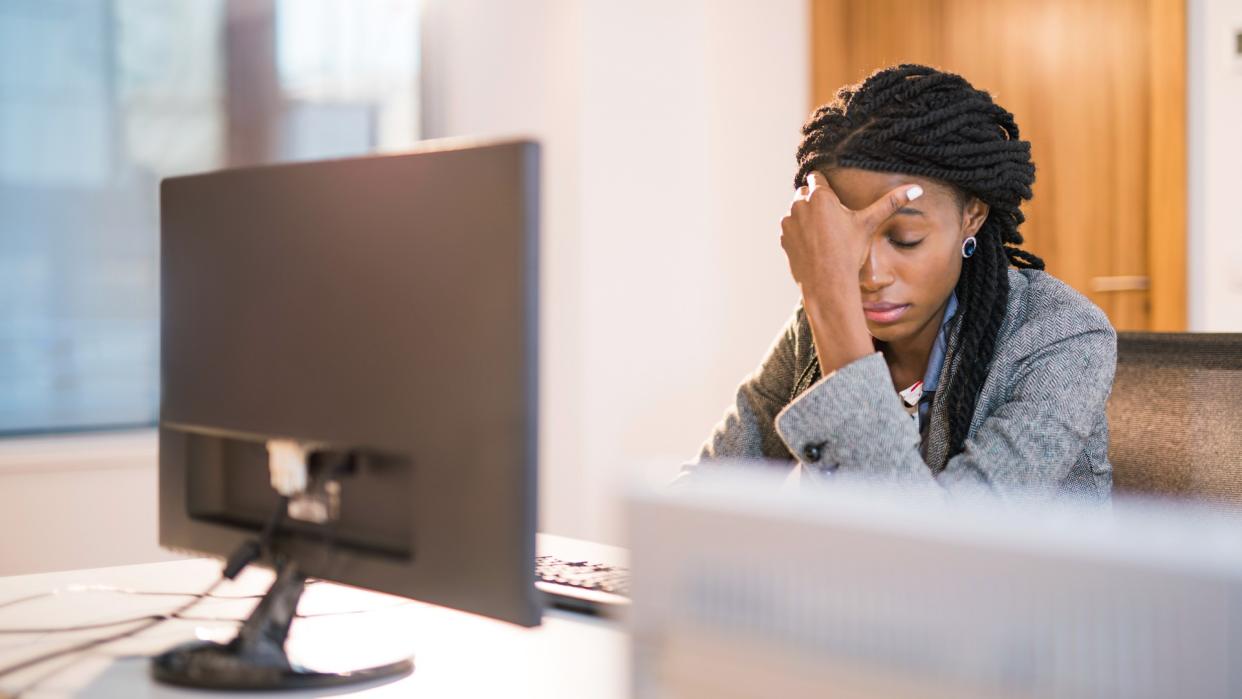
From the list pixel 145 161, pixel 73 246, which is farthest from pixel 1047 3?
pixel 73 246

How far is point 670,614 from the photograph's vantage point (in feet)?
1.29

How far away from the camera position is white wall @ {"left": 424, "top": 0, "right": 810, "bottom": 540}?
122 inches

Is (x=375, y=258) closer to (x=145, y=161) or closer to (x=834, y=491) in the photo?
(x=834, y=491)

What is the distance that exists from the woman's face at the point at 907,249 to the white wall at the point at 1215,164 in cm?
133

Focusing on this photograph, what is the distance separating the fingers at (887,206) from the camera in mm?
1253

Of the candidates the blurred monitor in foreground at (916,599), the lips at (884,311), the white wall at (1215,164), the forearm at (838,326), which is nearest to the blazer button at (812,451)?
the forearm at (838,326)

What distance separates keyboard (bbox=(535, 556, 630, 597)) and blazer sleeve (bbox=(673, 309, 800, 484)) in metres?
0.26

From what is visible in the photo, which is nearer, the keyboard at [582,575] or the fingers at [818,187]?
the keyboard at [582,575]

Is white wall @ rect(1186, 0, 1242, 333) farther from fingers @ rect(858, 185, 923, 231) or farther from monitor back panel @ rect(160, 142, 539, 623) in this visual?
monitor back panel @ rect(160, 142, 539, 623)

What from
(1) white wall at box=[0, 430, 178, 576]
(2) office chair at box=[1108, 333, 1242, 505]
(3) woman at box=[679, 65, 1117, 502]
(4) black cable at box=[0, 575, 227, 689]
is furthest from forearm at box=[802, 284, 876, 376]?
(1) white wall at box=[0, 430, 178, 576]

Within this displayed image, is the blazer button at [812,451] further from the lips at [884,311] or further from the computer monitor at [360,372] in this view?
the computer monitor at [360,372]

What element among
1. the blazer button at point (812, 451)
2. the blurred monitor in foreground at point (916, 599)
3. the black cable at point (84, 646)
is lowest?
the black cable at point (84, 646)

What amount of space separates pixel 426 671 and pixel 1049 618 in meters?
0.67

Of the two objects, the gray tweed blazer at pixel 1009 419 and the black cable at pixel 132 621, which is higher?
the gray tweed blazer at pixel 1009 419
